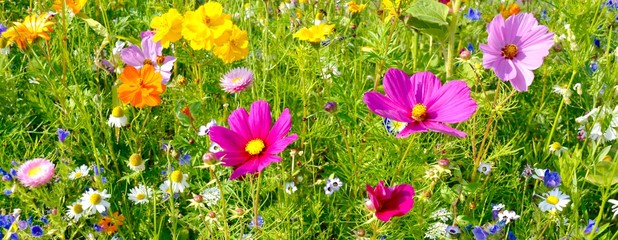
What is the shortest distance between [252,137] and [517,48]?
17.5 inches

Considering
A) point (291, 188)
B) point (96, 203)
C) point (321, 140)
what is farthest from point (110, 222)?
point (321, 140)

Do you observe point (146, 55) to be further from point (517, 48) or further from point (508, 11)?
point (508, 11)

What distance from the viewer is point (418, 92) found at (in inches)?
34.5

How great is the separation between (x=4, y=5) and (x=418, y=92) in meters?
1.60

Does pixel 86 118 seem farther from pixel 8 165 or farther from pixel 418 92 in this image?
pixel 418 92

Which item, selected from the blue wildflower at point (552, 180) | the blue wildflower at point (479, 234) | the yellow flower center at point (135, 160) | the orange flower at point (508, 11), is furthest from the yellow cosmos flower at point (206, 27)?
the orange flower at point (508, 11)

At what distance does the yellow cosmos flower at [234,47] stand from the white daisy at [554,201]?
24.3 inches

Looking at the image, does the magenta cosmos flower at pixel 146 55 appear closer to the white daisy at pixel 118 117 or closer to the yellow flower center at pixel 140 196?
the white daisy at pixel 118 117

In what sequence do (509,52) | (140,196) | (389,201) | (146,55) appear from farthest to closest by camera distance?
1. (146,55)
2. (140,196)
3. (509,52)
4. (389,201)

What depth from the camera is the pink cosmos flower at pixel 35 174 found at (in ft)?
3.30

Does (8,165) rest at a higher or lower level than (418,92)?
higher

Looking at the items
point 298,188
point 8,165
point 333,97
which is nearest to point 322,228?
point 298,188

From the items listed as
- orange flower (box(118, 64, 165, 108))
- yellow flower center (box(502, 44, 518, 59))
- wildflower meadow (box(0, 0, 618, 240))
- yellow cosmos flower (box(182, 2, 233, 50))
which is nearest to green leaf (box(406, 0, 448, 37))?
wildflower meadow (box(0, 0, 618, 240))

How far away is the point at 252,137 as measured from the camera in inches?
35.0
